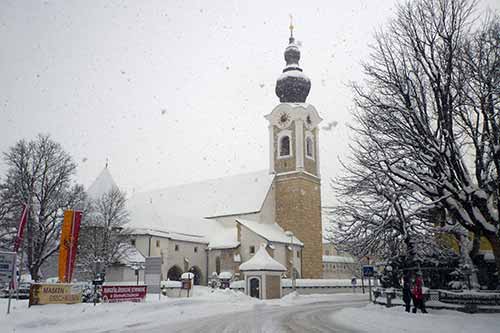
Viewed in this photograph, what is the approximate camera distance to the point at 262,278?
34.4 metres

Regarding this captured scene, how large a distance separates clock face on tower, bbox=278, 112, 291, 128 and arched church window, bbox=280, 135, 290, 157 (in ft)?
4.47

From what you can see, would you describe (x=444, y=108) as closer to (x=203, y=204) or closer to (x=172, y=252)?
(x=172, y=252)

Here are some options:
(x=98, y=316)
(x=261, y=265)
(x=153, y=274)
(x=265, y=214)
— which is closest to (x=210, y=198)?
(x=265, y=214)

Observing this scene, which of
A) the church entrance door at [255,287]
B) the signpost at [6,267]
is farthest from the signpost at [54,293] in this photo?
the church entrance door at [255,287]

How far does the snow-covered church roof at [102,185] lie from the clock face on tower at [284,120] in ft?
64.1

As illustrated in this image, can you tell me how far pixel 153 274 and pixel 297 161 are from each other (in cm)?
2519

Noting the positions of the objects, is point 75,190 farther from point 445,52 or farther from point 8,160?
point 445,52

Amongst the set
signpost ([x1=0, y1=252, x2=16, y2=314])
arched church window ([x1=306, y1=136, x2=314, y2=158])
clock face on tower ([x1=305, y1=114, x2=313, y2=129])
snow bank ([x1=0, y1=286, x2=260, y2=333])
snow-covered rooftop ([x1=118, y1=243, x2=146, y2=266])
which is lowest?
snow bank ([x1=0, y1=286, x2=260, y2=333])

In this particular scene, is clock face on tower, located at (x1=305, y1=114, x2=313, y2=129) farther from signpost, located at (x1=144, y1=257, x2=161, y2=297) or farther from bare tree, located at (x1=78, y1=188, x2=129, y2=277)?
signpost, located at (x1=144, y1=257, x2=161, y2=297)

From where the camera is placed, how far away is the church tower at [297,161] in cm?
4806

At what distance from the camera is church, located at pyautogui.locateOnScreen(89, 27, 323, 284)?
44219mm

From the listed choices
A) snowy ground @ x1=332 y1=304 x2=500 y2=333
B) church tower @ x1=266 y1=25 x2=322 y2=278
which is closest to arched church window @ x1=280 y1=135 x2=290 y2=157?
church tower @ x1=266 y1=25 x2=322 y2=278

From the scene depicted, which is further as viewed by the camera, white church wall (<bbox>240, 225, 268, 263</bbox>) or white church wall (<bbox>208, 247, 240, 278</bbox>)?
white church wall (<bbox>208, 247, 240, 278</bbox>)

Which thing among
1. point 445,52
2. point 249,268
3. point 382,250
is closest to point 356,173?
point 382,250
